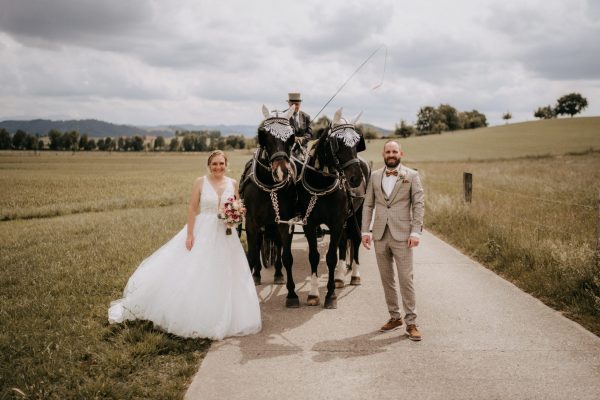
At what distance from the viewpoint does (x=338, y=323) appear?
17.5ft

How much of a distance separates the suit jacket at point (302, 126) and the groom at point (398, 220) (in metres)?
2.11

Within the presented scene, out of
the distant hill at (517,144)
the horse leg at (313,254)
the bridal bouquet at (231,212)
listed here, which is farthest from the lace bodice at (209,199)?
the distant hill at (517,144)

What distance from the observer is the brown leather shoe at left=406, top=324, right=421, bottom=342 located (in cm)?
475

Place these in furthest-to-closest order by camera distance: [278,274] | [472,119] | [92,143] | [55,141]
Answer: [472,119]
[92,143]
[55,141]
[278,274]

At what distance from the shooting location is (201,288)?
16.4 feet

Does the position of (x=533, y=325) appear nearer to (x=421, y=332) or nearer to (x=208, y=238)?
(x=421, y=332)

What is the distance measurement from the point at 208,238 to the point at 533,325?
14.0 feet

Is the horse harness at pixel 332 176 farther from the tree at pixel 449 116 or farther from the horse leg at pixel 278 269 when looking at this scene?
the tree at pixel 449 116

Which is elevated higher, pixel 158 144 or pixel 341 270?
pixel 158 144

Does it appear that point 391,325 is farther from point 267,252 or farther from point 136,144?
point 136,144

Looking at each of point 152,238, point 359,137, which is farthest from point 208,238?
point 152,238

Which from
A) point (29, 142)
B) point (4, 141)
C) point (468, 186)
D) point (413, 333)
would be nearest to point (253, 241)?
point (413, 333)

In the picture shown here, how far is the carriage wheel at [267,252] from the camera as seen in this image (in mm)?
8211

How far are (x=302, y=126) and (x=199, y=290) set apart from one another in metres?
3.32
